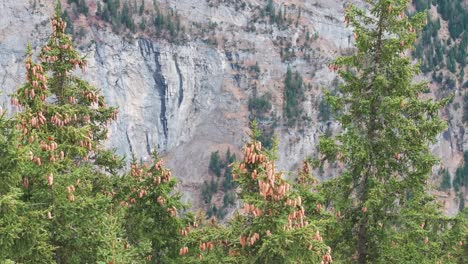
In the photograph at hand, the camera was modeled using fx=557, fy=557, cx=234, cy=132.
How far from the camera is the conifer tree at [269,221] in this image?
35.7 feet

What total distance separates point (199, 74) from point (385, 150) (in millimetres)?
115683

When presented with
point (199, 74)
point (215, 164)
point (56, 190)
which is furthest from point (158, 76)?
point (56, 190)

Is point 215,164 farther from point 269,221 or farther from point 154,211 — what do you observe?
point 269,221

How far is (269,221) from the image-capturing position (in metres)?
11.2

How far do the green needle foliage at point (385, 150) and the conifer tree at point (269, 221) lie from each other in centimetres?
452

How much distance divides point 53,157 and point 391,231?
31.4 ft

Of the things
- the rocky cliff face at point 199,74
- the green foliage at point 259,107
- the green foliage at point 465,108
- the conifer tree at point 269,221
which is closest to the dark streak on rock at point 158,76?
the rocky cliff face at point 199,74

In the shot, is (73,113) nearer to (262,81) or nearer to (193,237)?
(193,237)

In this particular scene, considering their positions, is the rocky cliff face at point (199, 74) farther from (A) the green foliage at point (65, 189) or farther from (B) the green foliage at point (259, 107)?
(A) the green foliage at point (65, 189)

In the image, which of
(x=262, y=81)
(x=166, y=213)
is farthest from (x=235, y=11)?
(x=166, y=213)

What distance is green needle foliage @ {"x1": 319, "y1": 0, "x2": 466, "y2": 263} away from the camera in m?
15.3

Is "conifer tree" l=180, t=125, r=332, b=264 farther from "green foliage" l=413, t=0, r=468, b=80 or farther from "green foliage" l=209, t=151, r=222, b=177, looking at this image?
"green foliage" l=413, t=0, r=468, b=80

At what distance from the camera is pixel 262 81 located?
13150 centimetres

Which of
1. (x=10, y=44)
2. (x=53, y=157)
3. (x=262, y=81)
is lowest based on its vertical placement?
(x=262, y=81)
